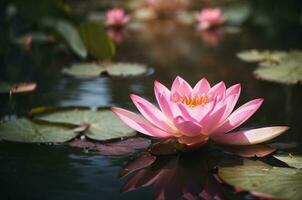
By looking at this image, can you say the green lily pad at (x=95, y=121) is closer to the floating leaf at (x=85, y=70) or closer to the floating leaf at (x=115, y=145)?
the floating leaf at (x=115, y=145)

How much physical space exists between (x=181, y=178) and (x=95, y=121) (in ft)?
1.31

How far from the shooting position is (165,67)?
2.13 metres

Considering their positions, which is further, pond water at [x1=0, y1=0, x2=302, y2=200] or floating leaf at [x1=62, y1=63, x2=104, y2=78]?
floating leaf at [x1=62, y1=63, x2=104, y2=78]

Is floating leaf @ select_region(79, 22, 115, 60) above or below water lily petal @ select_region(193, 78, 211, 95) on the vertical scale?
above

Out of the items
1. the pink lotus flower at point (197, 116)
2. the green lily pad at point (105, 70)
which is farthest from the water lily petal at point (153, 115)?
the green lily pad at point (105, 70)

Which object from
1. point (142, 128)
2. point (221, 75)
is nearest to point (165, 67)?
point (221, 75)

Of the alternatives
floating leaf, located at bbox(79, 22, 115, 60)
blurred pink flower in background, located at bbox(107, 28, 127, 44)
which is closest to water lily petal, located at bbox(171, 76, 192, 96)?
floating leaf, located at bbox(79, 22, 115, 60)

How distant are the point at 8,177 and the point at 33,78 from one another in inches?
42.5

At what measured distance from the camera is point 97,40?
211 cm

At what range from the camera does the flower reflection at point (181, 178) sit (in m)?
0.78

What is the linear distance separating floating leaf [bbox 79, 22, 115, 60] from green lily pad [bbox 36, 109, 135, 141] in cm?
88

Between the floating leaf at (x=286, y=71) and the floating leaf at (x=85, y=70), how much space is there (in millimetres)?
698

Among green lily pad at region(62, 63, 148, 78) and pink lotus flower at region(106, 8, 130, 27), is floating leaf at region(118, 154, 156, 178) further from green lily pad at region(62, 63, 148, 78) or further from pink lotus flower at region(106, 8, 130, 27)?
pink lotus flower at region(106, 8, 130, 27)

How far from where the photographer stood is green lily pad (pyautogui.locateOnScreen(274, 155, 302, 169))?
870 millimetres
